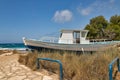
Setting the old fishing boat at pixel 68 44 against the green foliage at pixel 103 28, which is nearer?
the old fishing boat at pixel 68 44

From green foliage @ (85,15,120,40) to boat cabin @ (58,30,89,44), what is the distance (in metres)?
20.2

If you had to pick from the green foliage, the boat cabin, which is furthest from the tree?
the boat cabin

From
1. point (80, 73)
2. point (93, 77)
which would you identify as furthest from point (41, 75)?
point (93, 77)

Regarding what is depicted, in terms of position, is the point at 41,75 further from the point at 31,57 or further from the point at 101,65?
the point at 101,65

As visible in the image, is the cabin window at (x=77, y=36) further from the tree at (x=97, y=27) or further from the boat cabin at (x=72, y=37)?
the tree at (x=97, y=27)

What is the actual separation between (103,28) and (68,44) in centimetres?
2770

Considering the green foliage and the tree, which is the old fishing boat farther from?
the tree

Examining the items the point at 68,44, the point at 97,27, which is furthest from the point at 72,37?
the point at 97,27

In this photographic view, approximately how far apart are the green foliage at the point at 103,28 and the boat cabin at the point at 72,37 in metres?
20.2

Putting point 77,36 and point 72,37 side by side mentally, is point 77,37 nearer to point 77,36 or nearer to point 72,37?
point 77,36

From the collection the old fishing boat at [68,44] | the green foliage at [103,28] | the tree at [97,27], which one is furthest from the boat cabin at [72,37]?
the tree at [97,27]

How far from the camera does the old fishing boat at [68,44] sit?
60.4ft

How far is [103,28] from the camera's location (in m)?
43.8

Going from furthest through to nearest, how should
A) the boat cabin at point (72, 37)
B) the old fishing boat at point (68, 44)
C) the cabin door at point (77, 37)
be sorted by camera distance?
the cabin door at point (77, 37) → the boat cabin at point (72, 37) → the old fishing boat at point (68, 44)
